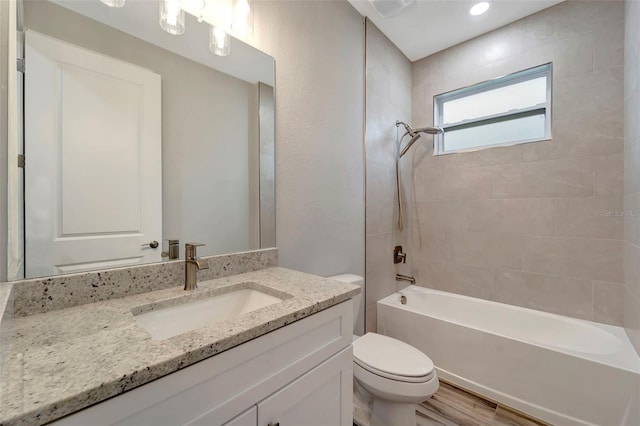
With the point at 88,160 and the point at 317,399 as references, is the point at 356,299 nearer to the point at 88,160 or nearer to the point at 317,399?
the point at 317,399

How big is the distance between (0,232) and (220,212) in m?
0.64

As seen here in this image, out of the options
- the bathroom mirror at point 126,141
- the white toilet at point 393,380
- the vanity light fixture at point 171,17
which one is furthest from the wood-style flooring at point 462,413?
the vanity light fixture at point 171,17

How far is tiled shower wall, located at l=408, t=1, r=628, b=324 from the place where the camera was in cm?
172

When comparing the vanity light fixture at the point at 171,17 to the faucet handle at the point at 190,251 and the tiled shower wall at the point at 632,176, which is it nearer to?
the faucet handle at the point at 190,251

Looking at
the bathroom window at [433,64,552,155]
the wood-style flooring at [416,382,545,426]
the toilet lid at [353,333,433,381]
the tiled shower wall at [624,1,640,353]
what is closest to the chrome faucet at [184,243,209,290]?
the toilet lid at [353,333,433,381]

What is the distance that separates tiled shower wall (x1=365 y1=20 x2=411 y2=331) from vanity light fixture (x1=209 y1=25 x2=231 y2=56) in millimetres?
1162

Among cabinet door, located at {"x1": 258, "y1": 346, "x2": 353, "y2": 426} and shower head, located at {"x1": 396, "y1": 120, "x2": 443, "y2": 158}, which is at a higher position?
shower head, located at {"x1": 396, "y1": 120, "x2": 443, "y2": 158}

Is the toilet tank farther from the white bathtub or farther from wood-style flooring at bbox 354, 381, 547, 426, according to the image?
wood-style flooring at bbox 354, 381, 547, 426

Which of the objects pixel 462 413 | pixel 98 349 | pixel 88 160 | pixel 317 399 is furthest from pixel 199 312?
pixel 462 413

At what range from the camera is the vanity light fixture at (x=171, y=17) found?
100 cm

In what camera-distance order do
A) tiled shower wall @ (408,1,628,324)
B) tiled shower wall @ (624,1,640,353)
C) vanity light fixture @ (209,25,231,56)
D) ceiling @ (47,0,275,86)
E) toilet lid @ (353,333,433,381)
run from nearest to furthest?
1. ceiling @ (47,0,275,86)
2. vanity light fixture @ (209,25,231,56)
3. toilet lid @ (353,333,433,381)
4. tiled shower wall @ (624,1,640,353)
5. tiled shower wall @ (408,1,628,324)

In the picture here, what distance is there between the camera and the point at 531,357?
1.53 m

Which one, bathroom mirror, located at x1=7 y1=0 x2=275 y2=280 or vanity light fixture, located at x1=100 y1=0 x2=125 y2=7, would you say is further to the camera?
vanity light fixture, located at x1=100 y1=0 x2=125 y2=7

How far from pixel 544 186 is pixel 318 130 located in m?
1.77
